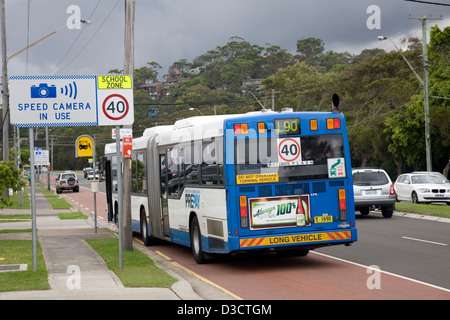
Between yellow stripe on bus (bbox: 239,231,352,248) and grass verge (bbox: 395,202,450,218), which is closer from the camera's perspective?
yellow stripe on bus (bbox: 239,231,352,248)

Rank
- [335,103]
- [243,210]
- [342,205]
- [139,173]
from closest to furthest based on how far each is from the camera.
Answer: [243,210], [342,205], [335,103], [139,173]

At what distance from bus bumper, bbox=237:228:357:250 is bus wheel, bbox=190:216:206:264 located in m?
1.92

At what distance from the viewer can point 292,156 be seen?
1402 cm

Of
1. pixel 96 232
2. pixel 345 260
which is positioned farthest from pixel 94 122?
pixel 96 232

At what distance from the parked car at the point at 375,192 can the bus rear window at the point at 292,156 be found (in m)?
11.9

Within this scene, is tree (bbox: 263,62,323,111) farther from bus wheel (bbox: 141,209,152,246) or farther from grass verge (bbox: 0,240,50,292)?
grass verge (bbox: 0,240,50,292)

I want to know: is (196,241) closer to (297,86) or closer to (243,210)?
(243,210)

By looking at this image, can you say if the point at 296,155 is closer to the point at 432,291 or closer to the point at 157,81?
the point at 432,291

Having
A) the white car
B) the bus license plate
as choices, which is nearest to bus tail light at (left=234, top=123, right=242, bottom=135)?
the bus license plate

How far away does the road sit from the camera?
11109mm

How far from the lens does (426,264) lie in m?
13.9

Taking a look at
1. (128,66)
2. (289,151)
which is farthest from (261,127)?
(128,66)

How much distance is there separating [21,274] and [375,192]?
15653mm

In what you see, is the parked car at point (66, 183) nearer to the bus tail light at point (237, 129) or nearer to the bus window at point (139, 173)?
the bus window at point (139, 173)
